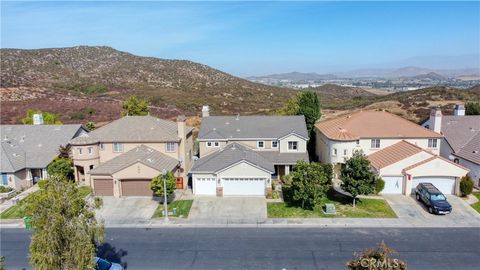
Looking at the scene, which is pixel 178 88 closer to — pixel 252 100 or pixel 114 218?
pixel 252 100

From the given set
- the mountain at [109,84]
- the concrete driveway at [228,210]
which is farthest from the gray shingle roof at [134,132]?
the mountain at [109,84]

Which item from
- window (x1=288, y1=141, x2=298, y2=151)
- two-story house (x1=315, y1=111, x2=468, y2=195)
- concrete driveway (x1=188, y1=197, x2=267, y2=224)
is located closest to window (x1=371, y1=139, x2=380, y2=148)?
two-story house (x1=315, y1=111, x2=468, y2=195)

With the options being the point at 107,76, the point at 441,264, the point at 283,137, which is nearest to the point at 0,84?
the point at 107,76

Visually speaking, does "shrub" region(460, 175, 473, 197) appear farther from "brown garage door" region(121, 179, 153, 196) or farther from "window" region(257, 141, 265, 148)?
"brown garage door" region(121, 179, 153, 196)

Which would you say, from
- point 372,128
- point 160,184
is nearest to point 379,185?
point 372,128

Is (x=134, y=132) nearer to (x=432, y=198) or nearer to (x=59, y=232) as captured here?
(x=59, y=232)

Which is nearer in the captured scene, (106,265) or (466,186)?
(106,265)
